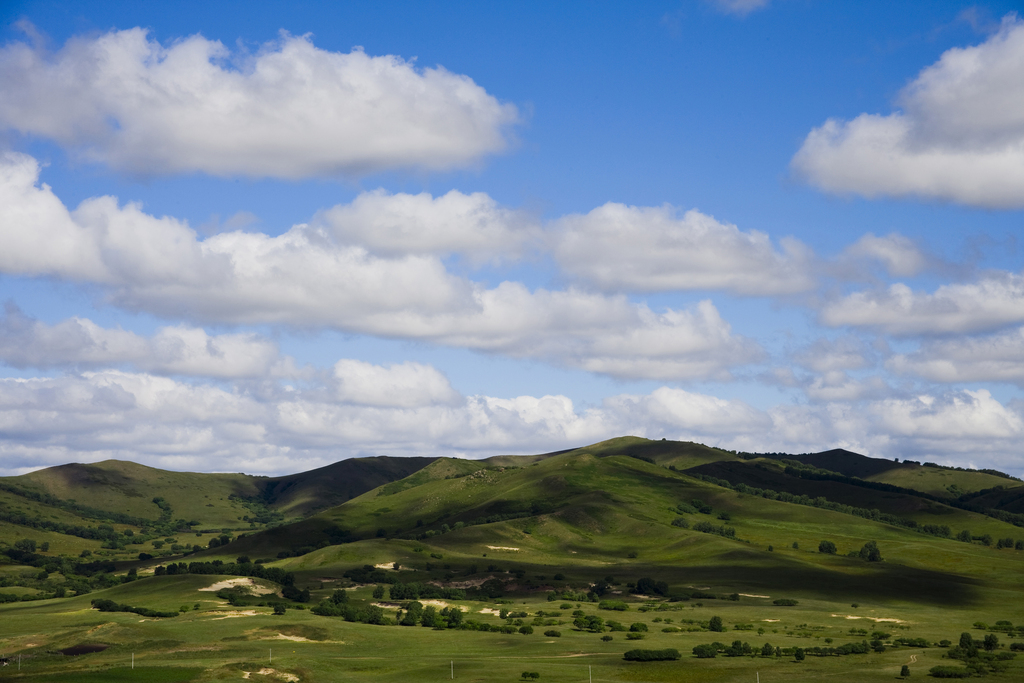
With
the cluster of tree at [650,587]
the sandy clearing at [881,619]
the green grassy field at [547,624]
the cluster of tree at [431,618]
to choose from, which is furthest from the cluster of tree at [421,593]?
the sandy clearing at [881,619]

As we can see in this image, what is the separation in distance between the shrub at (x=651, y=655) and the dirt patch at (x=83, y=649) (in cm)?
5360

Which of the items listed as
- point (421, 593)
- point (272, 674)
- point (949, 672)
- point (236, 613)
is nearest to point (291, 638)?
point (236, 613)

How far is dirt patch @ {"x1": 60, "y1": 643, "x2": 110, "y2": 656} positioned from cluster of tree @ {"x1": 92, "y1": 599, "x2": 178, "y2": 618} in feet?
88.9

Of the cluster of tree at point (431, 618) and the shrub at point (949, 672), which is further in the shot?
the cluster of tree at point (431, 618)

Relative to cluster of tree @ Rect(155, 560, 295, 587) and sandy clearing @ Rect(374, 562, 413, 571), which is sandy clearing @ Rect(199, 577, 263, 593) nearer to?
cluster of tree @ Rect(155, 560, 295, 587)

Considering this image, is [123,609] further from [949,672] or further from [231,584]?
[949,672]

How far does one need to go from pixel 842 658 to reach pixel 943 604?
7385 cm

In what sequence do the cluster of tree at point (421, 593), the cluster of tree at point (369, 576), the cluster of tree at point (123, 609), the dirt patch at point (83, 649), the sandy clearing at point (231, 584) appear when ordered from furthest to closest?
the cluster of tree at point (369, 576) → the cluster of tree at point (421, 593) → the sandy clearing at point (231, 584) → the cluster of tree at point (123, 609) → the dirt patch at point (83, 649)

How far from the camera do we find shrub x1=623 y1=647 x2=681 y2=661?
91.6 m

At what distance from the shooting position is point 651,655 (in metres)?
91.9

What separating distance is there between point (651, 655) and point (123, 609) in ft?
262

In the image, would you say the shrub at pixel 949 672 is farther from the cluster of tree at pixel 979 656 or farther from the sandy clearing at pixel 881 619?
the sandy clearing at pixel 881 619

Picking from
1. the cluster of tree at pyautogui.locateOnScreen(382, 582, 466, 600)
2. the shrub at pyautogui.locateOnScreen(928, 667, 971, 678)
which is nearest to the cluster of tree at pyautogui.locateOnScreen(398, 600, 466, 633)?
the cluster of tree at pyautogui.locateOnScreen(382, 582, 466, 600)

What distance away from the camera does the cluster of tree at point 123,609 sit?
129 metres
